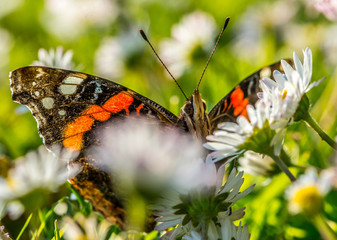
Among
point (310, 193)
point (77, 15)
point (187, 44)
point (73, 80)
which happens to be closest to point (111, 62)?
point (187, 44)

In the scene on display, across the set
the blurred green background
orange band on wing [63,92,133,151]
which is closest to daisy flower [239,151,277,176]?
the blurred green background

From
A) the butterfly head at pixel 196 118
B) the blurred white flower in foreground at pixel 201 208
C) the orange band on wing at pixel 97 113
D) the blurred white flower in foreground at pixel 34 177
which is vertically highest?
the orange band on wing at pixel 97 113

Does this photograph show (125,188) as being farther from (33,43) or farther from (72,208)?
(33,43)

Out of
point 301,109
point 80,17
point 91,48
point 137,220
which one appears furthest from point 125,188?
point 80,17

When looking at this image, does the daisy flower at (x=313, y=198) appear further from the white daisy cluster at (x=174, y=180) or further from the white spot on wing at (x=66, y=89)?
the white spot on wing at (x=66, y=89)

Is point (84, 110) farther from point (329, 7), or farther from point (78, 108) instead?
point (329, 7)

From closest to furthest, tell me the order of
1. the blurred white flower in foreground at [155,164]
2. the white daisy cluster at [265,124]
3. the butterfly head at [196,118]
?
1. the blurred white flower in foreground at [155,164]
2. the white daisy cluster at [265,124]
3. the butterfly head at [196,118]

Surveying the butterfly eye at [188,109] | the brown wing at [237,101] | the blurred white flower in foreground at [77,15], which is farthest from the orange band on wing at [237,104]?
the blurred white flower in foreground at [77,15]
